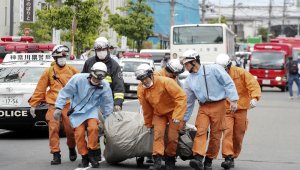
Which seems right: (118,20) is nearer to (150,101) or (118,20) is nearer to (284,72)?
(284,72)

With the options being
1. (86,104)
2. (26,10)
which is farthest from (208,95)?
(26,10)

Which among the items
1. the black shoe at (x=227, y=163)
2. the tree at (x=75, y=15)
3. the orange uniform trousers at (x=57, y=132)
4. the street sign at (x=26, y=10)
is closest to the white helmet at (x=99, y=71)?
the orange uniform trousers at (x=57, y=132)

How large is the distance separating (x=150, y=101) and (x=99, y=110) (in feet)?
4.24

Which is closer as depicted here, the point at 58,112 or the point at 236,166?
the point at 58,112

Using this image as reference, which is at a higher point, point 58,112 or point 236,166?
point 58,112

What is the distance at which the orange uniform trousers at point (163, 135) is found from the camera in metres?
11.6

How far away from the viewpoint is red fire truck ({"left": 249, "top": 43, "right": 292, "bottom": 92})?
141 ft

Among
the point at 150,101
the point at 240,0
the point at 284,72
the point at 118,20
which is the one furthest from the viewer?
the point at 240,0

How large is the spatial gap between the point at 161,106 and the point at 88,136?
1.18 m

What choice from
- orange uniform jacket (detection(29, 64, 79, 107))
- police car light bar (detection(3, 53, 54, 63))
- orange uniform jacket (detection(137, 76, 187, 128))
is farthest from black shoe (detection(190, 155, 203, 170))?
police car light bar (detection(3, 53, 54, 63))

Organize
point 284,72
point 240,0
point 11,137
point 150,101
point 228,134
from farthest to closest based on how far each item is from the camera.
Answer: point 240,0 < point 284,72 < point 11,137 < point 228,134 < point 150,101

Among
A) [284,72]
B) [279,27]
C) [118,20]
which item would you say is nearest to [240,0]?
[279,27]

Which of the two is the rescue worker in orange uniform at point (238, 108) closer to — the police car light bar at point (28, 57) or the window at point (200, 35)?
the police car light bar at point (28, 57)

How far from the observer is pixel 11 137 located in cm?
1681
